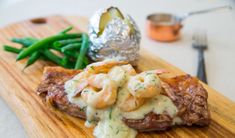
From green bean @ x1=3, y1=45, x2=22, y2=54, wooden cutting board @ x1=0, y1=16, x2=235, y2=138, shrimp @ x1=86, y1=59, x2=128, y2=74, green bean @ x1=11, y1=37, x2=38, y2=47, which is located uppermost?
green bean @ x1=11, y1=37, x2=38, y2=47

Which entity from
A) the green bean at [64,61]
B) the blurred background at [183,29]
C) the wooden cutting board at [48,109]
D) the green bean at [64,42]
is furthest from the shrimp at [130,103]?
the green bean at [64,42]

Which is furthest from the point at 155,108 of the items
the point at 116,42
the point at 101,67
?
the point at 116,42

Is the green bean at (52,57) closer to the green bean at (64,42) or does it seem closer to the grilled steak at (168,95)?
the green bean at (64,42)

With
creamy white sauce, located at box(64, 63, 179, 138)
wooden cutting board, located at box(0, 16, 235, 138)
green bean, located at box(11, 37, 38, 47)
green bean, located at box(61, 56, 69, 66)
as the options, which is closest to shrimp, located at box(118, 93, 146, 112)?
creamy white sauce, located at box(64, 63, 179, 138)

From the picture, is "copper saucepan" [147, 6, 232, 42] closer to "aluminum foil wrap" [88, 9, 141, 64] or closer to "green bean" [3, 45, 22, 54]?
"aluminum foil wrap" [88, 9, 141, 64]

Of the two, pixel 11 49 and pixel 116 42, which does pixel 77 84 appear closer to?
pixel 116 42

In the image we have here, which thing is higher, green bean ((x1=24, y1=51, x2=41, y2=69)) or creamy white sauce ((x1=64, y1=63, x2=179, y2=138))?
green bean ((x1=24, y1=51, x2=41, y2=69))

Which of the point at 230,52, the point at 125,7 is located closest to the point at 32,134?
the point at 230,52
